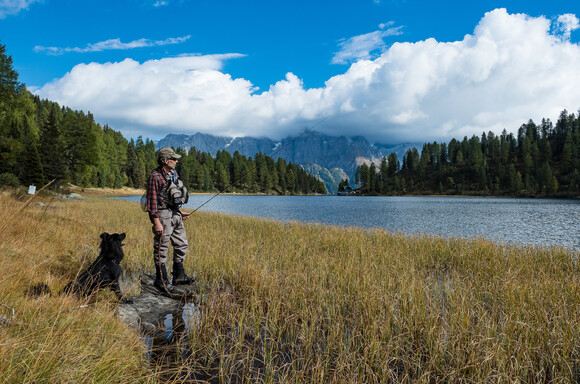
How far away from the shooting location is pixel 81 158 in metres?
39.0

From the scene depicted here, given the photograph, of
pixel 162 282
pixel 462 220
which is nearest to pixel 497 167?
pixel 462 220

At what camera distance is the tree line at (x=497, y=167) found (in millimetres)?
91375

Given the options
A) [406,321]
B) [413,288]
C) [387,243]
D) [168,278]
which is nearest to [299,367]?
[406,321]

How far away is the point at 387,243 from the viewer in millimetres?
9977

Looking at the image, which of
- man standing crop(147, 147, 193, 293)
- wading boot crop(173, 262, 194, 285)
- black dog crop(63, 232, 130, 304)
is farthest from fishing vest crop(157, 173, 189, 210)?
wading boot crop(173, 262, 194, 285)

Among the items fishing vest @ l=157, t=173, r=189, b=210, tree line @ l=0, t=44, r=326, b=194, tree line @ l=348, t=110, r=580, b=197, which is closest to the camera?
fishing vest @ l=157, t=173, r=189, b=210

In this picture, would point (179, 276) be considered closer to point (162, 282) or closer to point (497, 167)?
point (162, 282)

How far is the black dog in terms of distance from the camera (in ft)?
14.3

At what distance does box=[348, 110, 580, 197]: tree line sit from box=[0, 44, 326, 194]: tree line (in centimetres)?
4630

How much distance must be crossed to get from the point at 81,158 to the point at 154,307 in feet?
142

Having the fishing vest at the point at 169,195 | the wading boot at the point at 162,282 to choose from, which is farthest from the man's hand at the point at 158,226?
the wading boot at the point at 162,282

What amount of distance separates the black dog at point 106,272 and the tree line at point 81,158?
172cm

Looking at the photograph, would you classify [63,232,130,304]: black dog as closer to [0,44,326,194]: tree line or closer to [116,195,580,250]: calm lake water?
[0,44,326,194]: tree line

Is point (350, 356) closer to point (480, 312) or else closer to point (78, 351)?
point (480, 312)
